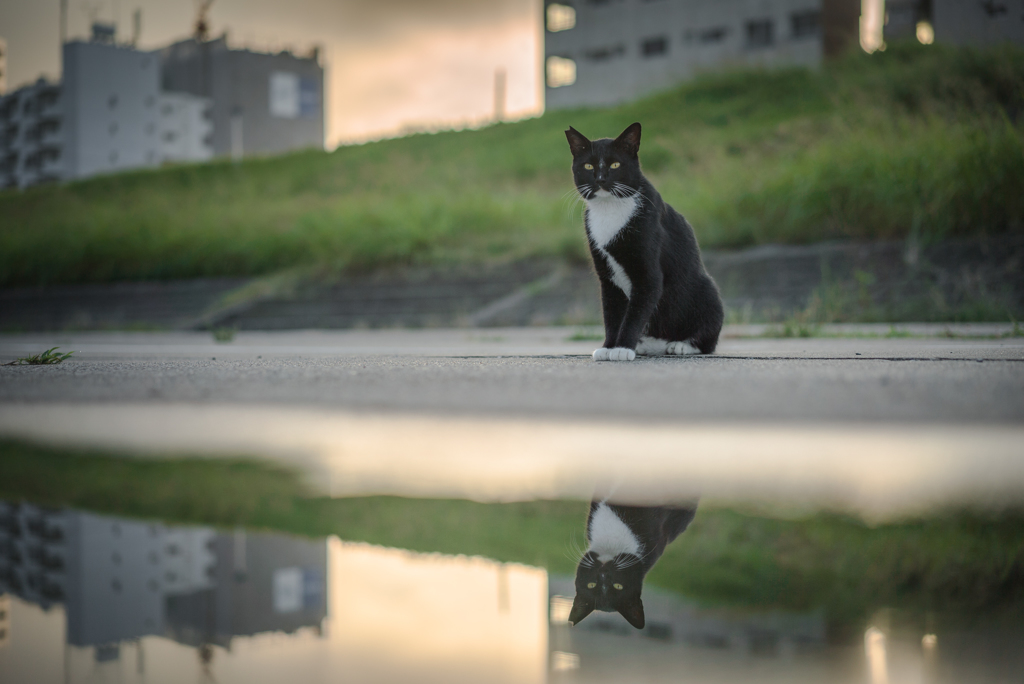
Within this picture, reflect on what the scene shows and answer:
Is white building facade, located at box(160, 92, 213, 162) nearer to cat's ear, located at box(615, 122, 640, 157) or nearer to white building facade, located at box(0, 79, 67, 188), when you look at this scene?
white building facade, located at box(0, 79, 67, 188)

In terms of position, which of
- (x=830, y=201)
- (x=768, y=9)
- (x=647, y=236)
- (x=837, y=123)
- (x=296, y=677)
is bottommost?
(x=296, y=677)

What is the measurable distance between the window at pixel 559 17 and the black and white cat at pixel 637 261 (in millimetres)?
32556

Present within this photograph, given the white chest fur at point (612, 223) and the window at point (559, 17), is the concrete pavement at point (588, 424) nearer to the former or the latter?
the white chest fur at point (612, 223)

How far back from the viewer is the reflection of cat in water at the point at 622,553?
900mm

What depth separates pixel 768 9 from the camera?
94.9 ft

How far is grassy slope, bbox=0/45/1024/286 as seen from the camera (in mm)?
8352

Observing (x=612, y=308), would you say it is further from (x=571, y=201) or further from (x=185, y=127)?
(x=185, y=127)

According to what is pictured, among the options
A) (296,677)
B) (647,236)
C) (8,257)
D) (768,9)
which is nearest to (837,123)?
(647,236)

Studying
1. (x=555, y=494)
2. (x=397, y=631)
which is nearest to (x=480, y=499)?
A: (x=555, y=494)

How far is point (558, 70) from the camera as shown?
115 ft

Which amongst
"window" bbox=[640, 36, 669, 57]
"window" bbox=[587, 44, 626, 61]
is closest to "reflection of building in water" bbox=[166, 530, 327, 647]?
"window" bbox=[640, 36, 669, 57]

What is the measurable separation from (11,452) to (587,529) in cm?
131

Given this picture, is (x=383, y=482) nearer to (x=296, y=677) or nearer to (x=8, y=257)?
(x=296, y=677)

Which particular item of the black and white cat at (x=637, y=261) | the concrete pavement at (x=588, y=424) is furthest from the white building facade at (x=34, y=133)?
the concrete pavement at (x=588, y=424)
